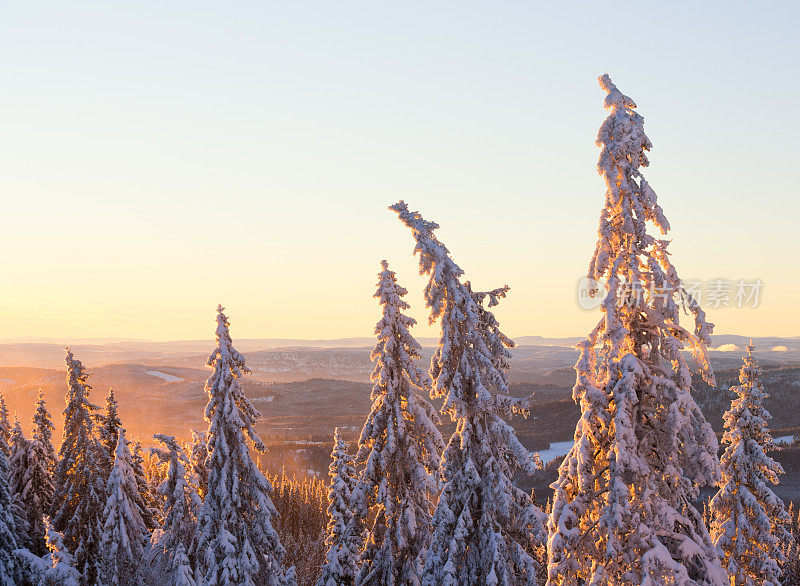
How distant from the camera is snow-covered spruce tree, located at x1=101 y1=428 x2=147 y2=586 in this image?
26.5 metres

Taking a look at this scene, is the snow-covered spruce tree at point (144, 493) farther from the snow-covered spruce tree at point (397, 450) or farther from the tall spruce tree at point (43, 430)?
the snow-covered spruce tree at point (397, 450)

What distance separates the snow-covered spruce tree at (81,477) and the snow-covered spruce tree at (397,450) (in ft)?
50.6

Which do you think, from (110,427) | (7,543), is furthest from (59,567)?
(110,427)

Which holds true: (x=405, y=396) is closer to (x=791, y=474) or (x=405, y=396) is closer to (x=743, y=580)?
(x=743, y=580)

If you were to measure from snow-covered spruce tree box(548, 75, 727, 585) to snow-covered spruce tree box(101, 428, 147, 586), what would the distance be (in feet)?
75.7

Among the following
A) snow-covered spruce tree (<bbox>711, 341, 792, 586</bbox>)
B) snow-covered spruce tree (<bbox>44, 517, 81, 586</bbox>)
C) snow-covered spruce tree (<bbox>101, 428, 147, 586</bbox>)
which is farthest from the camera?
snow-covered spruce tree (<bbox>101, 428, 147, 586</bbox>)

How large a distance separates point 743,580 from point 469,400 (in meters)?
17.9

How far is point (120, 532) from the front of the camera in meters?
27.2

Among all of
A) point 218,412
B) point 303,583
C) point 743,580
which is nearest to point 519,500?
point 218,412

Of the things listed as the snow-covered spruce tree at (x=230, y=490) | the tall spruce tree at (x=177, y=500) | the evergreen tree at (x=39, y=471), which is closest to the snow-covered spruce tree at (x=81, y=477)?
the tall spruce tree at (x=177, y=500)

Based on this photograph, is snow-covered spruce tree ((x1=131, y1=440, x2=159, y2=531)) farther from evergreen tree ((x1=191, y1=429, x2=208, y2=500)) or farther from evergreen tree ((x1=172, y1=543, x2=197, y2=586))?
evergreen tree ((x1=191, y1=429, x2=208, y2=500))

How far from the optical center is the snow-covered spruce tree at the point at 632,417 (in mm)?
10328

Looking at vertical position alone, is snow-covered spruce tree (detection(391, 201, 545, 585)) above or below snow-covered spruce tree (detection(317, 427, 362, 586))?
above

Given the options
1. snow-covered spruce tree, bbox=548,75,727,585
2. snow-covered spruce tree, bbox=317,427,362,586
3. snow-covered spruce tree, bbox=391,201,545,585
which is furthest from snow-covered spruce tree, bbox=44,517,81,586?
snow-covered spruce tree, bbox=548,75,727,585
